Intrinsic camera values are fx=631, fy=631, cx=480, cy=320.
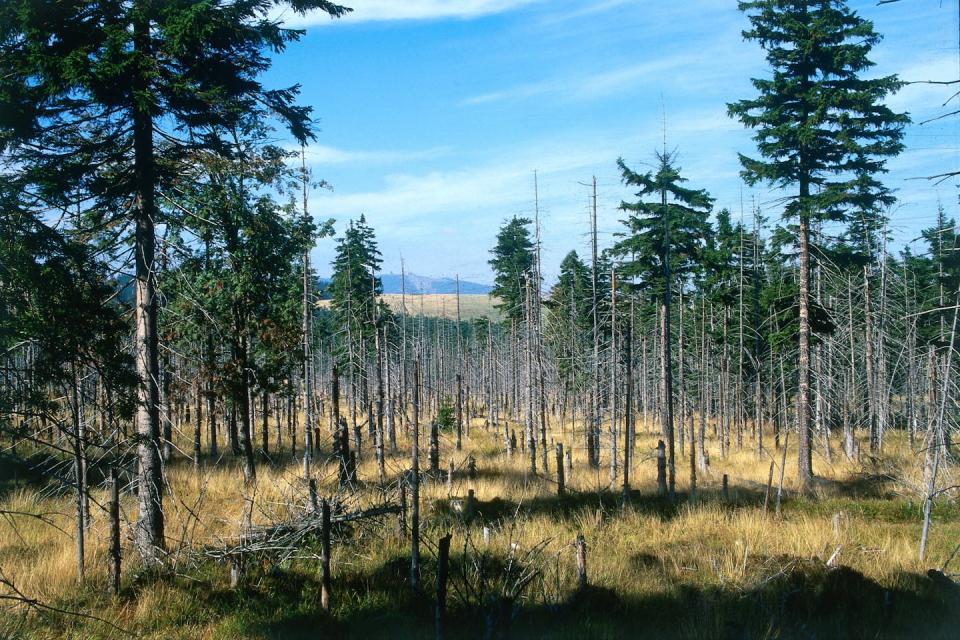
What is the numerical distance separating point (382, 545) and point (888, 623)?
23.5ft

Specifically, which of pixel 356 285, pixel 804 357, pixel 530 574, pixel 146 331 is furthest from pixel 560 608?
pixel 356 285

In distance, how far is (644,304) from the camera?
42.1 metres

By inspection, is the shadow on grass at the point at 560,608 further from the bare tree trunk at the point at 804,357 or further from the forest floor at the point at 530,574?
the bare tree trunk at the point at 804,357

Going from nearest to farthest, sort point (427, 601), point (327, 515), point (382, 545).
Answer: point (327, 515) → point (427, 601) → point (382, 545)

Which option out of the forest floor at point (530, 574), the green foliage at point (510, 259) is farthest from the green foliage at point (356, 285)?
the forest floor at point (530, 574)

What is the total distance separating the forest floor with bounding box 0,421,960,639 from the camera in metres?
7.36

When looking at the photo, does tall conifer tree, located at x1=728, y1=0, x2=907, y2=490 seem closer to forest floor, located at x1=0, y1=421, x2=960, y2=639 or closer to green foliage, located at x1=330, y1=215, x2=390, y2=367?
forest floor, located at x1=0, y1=421, x2=960, y2=639

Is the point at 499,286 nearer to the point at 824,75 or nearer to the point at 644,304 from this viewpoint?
the point at 644,304

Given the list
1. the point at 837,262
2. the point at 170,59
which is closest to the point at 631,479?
the point at 837,262

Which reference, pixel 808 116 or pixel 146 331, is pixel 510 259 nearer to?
pixel 808 116

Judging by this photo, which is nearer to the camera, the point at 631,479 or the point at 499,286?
the point at 631,479

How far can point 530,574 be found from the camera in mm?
8812

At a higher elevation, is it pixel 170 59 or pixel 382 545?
pixel 170 59

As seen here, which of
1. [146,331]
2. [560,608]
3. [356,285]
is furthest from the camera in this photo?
[356,285]
